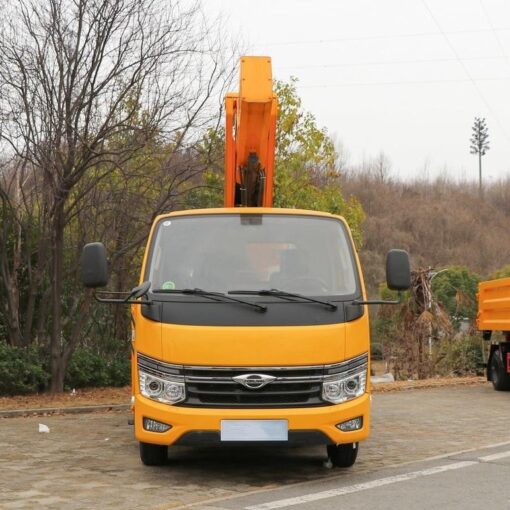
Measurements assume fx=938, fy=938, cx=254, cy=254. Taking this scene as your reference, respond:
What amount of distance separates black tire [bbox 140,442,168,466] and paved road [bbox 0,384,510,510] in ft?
0.27

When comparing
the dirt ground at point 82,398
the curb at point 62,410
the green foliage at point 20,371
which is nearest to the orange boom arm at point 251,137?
the curb at point 62,410

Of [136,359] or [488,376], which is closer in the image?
[136,359]

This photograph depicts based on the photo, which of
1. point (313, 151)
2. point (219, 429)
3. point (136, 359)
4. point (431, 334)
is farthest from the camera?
point (313, 151)

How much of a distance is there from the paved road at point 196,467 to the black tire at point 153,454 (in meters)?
0.08

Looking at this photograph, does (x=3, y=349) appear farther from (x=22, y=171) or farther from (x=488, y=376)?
(x=488, y=376)

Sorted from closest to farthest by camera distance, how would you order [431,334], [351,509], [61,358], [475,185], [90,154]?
[351,509]
[90,154]
[61,358]
[431,334]
[475,185]

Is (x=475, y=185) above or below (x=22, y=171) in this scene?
above

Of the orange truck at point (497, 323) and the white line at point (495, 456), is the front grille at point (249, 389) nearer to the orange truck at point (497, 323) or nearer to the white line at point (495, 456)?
the white line at point (495, 456)

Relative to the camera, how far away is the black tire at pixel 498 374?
1780 cm

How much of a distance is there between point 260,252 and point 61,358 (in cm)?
838

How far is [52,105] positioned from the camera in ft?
48.2

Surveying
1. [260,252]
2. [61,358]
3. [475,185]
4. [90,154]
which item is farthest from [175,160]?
[475,185]

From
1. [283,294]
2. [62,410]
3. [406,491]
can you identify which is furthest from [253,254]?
[62,410]

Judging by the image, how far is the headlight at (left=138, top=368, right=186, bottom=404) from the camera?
7.49 meters
